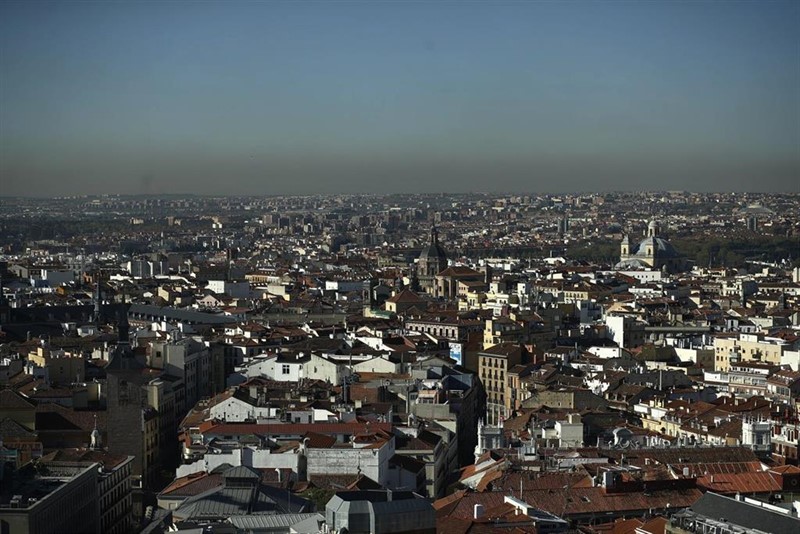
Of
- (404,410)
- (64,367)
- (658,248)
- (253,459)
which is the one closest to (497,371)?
(404,410)

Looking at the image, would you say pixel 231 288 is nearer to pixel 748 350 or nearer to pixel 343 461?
pixel 748 350

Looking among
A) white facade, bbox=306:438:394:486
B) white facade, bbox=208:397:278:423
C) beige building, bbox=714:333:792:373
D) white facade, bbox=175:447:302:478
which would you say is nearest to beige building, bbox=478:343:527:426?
beige building, bbox=714:333:792:373

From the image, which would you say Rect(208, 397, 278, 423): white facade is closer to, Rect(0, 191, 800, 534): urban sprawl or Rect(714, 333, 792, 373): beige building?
Rect(0, 191, 800, 534): urban sprawl

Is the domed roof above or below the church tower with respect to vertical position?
below

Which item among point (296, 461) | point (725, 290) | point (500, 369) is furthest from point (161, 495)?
point (725, 290)

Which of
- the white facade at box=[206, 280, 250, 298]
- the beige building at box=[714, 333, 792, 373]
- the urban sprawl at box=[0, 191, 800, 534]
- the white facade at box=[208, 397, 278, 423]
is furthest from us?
the white facade at box=[206, 280, 250, 298]

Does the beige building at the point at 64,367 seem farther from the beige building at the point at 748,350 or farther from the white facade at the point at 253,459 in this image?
the beige building at the point at 748,350

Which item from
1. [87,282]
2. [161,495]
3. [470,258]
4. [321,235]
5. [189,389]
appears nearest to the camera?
[161,495]

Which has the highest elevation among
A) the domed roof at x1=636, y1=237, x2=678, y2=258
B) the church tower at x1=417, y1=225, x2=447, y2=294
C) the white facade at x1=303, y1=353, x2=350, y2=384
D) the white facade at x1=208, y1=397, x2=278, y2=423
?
the white facade at x1=208, y1=397, x2=278, y2=423

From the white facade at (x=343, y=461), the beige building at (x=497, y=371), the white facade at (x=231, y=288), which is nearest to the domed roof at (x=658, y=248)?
the white facade at (x=231, y=288)

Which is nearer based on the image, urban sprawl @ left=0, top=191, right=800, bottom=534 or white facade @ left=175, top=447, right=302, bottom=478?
urban sprawl @ left=0, top=191, right=800, bottom=534

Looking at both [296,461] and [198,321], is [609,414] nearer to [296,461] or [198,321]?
[296,461]
